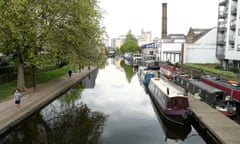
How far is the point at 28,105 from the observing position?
→ 66.8 ft

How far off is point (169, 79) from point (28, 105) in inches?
971

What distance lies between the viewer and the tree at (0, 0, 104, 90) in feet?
73.5

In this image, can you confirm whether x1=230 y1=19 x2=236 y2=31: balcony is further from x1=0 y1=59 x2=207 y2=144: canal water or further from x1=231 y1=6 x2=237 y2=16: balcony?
x1=0 y1=59 x2=207 y2=144: canal water

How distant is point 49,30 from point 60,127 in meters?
10.9

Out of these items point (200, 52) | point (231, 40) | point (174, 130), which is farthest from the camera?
point (200, 52)

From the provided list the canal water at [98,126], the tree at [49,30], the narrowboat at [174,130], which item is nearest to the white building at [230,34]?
the canal water at [98,126]

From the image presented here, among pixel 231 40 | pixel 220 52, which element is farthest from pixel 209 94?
pixel 220 52

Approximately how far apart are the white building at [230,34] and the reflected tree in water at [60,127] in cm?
2962

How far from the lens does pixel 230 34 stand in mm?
44750

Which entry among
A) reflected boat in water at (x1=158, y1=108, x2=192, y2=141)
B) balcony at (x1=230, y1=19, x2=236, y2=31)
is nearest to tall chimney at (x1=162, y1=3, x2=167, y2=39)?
balcony at (x1=230, y1=19, x2=236, y2=31)

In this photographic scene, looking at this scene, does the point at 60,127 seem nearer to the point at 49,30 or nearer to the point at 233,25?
the point at 49,30

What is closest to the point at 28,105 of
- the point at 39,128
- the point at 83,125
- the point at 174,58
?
the point at 39,128

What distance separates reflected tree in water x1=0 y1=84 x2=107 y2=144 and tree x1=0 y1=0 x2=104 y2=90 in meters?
5.23

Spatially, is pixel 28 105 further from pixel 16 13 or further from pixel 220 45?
pixel 220 45
